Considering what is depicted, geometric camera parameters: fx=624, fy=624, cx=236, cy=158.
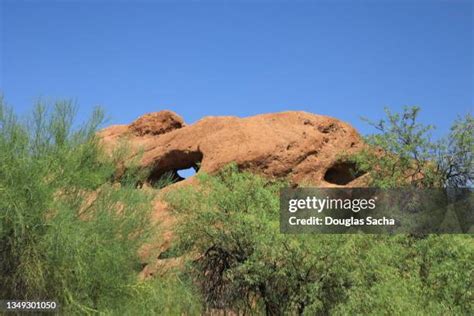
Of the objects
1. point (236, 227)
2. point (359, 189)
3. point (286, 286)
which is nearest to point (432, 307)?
point (286, 286)

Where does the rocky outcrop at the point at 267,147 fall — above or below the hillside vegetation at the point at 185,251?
above

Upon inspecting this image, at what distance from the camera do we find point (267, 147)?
81.1ft

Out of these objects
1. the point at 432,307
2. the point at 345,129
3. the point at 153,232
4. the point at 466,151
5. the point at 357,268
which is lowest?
the point at 432,307

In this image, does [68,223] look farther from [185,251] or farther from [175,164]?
[175,164]

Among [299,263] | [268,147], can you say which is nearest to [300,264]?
[299,263]

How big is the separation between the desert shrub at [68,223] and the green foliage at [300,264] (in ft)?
4.66

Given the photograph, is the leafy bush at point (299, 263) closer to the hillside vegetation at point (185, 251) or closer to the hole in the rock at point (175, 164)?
the hillside vegetation at point (185, 251)

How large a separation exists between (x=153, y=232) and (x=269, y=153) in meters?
9.19

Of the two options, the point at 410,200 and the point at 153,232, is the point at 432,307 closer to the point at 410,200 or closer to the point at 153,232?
the point at 410,200

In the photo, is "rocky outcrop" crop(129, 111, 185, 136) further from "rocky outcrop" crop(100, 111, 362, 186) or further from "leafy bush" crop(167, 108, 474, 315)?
"leafy bush" crop(167, 108, 474, 315)

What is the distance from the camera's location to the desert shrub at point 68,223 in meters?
13.5

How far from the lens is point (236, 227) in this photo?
639 inches

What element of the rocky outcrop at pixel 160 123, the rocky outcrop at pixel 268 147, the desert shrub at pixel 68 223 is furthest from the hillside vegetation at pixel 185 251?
the rocky outcrop at pixel 160 123

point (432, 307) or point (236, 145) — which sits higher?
point (236, 145)
